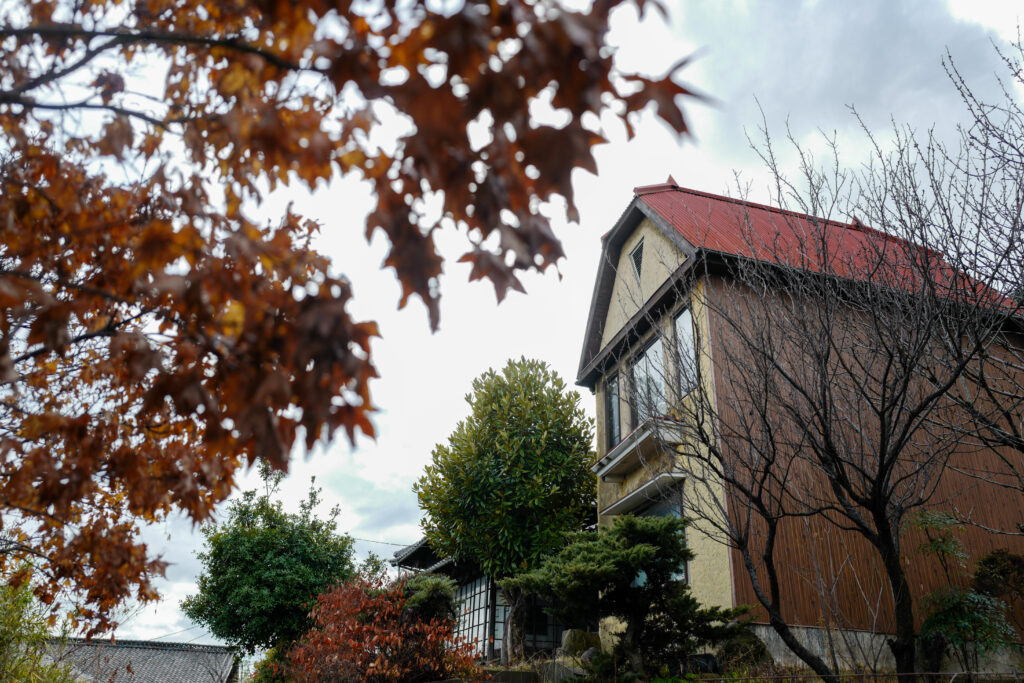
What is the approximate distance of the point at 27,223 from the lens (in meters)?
3.18

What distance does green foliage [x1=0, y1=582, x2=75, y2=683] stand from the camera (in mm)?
8219

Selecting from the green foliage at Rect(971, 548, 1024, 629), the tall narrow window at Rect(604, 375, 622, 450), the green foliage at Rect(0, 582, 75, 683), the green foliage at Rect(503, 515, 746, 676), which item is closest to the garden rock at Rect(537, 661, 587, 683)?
the green foliage at Rect(503, 515, 746, 676)

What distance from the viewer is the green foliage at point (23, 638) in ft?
27.0

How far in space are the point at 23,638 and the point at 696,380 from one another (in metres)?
8.90

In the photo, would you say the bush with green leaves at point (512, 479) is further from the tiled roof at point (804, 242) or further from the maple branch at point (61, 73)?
the maple branch at point (61, 73)

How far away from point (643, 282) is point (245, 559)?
12.5 metres

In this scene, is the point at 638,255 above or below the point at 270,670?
above

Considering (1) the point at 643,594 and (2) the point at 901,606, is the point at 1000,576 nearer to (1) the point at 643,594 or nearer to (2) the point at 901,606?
(2) the point at 901,606

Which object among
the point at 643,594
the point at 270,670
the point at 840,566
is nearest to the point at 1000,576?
the point at 840,566

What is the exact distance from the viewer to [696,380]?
6594 millimetres

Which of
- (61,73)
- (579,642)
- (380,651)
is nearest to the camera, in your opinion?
(61,73)

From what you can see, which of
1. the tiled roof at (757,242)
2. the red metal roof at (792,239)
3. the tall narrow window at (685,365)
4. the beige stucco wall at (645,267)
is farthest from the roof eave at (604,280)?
the tall narrow window at (685,365)

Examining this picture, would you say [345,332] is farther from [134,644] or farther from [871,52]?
[134,644]

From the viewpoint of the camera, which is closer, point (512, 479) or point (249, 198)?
point (249, 198)
